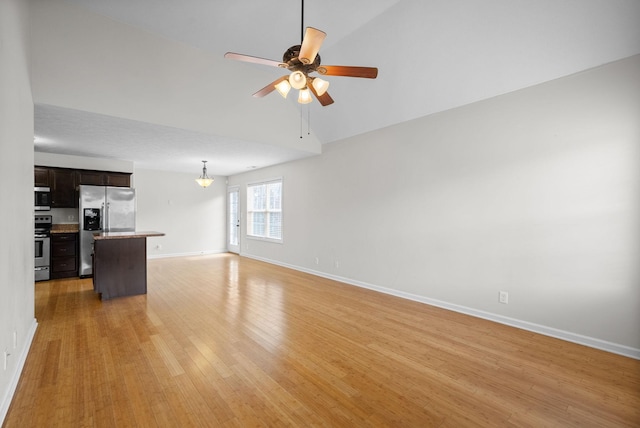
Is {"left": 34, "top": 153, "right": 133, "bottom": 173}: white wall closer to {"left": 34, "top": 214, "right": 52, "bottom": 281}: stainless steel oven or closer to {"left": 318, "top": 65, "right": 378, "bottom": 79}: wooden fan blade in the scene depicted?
{"left": 34, "top": 214, "right": 52, "bottom": 281}: stainless steel oven

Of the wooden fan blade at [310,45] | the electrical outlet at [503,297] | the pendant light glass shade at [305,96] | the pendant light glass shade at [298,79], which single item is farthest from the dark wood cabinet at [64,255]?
the electrical outlet at [503,297]

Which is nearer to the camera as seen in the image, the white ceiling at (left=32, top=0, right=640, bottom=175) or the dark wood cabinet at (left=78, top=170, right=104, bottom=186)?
the white ceiling at (left=32, top=0, right=640, bottom=175)

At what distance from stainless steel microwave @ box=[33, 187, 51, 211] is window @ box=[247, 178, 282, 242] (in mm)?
4254

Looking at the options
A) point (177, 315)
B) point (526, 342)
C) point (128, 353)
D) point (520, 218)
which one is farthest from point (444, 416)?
point (177, 315)

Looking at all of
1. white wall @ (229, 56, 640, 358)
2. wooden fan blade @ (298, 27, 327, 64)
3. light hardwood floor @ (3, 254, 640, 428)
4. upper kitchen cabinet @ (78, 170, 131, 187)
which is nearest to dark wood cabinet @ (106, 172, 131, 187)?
upper kitchen cabinet @ (78, 170, 131, 187)

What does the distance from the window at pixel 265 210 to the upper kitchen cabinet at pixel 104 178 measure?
3010 millimetres

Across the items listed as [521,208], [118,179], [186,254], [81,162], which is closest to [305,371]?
[521,208]

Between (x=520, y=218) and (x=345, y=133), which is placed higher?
(x=345, y=133)

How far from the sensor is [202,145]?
5047mm

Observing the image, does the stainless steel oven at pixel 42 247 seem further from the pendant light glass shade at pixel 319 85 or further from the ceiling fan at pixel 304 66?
the pendant light glass shade at pixel 319 85

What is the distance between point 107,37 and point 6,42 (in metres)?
1.97

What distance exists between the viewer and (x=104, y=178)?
6148 millimetres

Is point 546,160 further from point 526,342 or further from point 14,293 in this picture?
point 14,293

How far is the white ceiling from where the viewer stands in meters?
2.69
